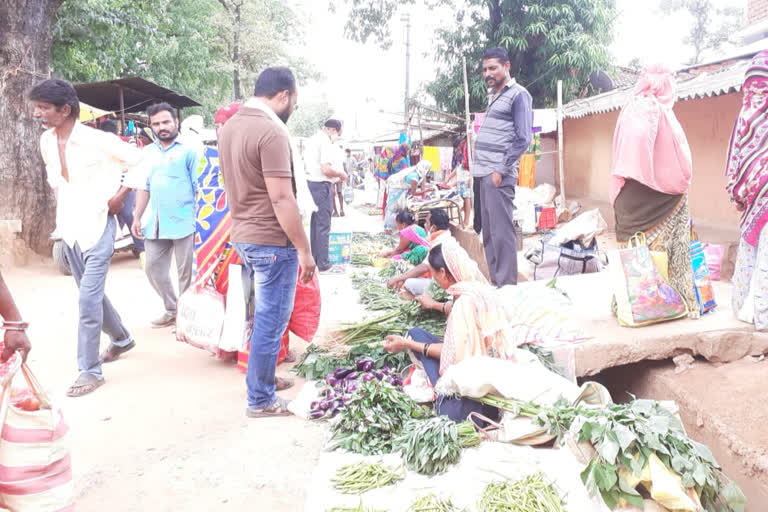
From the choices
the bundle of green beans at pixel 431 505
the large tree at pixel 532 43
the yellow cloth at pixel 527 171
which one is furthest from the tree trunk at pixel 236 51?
the bundle of green beans at pixel 431 505

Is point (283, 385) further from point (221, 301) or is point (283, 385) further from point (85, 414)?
point (85, 414)

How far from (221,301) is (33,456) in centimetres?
218

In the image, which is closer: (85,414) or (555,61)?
(85,414)

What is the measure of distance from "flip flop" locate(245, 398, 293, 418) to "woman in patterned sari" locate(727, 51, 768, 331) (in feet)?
10.3

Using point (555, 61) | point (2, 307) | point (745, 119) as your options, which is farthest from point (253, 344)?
point (555, 61)

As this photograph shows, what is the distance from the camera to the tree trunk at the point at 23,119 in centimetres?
756

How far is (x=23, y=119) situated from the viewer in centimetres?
780

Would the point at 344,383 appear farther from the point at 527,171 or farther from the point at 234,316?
the point at 527,171

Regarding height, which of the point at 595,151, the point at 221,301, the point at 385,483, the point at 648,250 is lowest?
the point at 385,483

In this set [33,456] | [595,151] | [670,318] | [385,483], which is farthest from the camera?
[595,151]

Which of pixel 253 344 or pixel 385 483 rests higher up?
pixel 253 344

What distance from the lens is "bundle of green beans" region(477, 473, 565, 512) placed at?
2.12 metres

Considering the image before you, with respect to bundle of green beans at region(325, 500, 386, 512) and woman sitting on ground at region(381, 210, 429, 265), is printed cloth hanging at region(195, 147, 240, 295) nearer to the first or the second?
bundle of green beans at region(325, 500, 386, 512)

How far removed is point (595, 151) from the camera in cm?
1201
